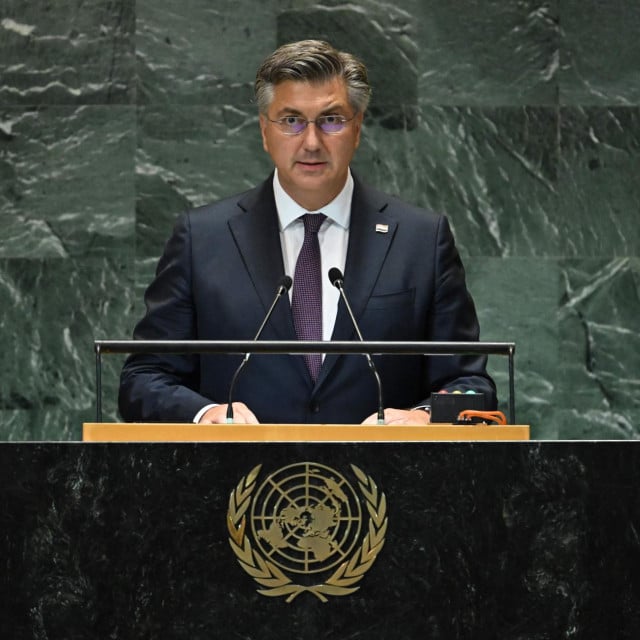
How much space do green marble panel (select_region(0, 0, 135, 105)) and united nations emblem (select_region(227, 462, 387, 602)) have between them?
3.89 metres

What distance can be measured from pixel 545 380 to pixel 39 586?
396cm

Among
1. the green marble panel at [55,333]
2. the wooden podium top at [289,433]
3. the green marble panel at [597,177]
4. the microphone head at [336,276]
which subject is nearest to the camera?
the wooden podium top at [289,433]

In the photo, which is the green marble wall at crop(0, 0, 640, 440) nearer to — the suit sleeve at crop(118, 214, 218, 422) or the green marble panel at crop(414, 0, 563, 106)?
the green marble panel at crop(414, 0, 563, 106)

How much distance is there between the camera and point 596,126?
628 centimetres

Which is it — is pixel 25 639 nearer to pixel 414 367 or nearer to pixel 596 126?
pixel 414 367

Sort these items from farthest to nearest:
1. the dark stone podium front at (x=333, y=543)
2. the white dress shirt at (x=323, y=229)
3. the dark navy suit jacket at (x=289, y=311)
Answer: the white dress shirt at (x=323, y=229)
the dark navy suit jacket at (x=289, y=311)
the dark stone podium front at (x=333, y=543)

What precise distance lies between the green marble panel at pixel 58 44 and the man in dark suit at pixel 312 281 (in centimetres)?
230

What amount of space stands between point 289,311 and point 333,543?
1302mm

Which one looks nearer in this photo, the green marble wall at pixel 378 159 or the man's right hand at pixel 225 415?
the man's right hand at pixel 225 415

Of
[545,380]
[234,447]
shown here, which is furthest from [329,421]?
[545,380]

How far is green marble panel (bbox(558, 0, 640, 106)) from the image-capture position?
20.5ft

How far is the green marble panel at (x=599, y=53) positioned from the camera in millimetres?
6262

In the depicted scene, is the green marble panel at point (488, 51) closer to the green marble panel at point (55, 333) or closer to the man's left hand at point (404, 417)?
the green marble panel at point (55, 333)

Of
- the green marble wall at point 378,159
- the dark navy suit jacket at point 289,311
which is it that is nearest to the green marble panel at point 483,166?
the green marble wall at point 378,159
